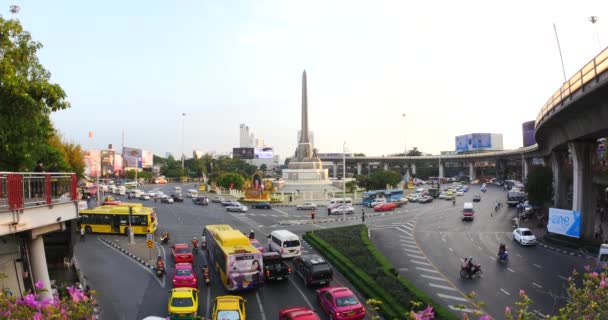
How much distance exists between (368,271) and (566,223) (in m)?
16.7

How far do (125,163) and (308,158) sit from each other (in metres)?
66.5

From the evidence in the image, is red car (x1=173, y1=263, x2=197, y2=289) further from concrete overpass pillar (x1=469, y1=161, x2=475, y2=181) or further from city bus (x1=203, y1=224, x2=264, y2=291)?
concrete overpass pillar (x1=469, y1=161, x2=475, y2=181)

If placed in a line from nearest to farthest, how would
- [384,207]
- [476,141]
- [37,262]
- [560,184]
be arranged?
1. [37,262]
2. [560,184]
3. [384,207]
4. [476,141]

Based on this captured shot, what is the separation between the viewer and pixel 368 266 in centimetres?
2314

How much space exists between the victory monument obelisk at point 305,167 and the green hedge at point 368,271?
46772 mm

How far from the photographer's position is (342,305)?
52.8 ft

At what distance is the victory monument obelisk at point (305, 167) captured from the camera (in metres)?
81.8

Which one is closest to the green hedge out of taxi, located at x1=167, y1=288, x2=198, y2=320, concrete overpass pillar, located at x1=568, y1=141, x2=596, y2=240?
taxi, located at x1=167, y1=288, x2=198, y2=320

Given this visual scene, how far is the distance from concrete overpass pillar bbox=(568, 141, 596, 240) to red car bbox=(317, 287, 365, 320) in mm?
22213

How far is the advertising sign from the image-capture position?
29.0 m

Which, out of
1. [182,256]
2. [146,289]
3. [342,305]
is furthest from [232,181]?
[342,305]

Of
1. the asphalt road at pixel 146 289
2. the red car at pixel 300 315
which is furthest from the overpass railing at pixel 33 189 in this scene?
the red car at pixel 300 315

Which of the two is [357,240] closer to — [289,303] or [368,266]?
[368,266]

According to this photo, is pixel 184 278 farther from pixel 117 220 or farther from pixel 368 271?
pixel 117 220
